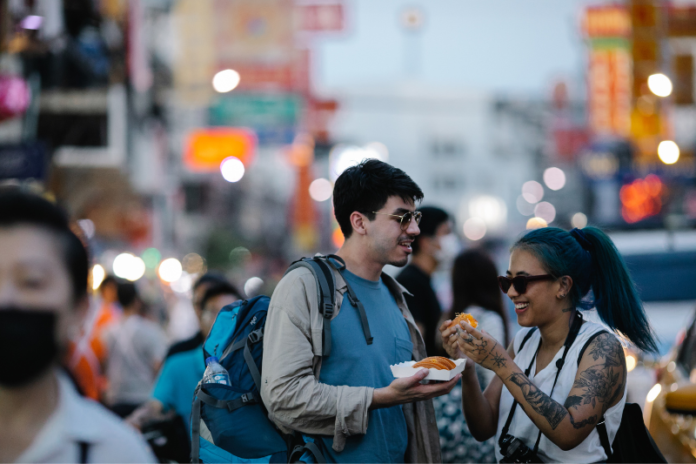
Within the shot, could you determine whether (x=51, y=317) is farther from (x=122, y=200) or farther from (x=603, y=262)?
(x=122, y=200)

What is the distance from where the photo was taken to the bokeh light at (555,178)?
58.8 meters

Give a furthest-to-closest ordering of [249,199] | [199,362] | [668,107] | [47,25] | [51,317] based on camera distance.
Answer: [249,199] < [668,107] < [47,25] < [199,362] < [51,317]

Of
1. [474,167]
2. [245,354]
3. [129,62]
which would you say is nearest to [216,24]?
[129,62]

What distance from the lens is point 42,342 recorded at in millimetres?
1476

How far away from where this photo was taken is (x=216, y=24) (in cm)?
1742

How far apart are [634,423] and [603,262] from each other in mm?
738

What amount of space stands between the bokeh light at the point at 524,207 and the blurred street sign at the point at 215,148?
6159cm

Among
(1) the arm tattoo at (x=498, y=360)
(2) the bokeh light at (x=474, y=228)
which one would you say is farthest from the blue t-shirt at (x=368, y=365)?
(2) the bokeh light at (x=474, y=228)

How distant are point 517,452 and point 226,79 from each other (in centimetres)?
1627

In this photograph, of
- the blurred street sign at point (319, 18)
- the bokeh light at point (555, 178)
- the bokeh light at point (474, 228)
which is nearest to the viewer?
the blurred street sign at point (319, 18)

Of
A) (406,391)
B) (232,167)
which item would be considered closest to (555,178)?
(232,167)

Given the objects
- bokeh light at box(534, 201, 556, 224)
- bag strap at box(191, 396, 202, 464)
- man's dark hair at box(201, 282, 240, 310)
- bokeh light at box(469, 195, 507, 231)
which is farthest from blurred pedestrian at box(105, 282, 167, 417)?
bokeh light at box(469, 195, 507, 231)

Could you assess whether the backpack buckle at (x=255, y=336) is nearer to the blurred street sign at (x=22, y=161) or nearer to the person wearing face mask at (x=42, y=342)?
the person wearing face mask at (x=42, y=342)

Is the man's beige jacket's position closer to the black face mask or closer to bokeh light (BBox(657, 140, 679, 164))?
the black face mask
